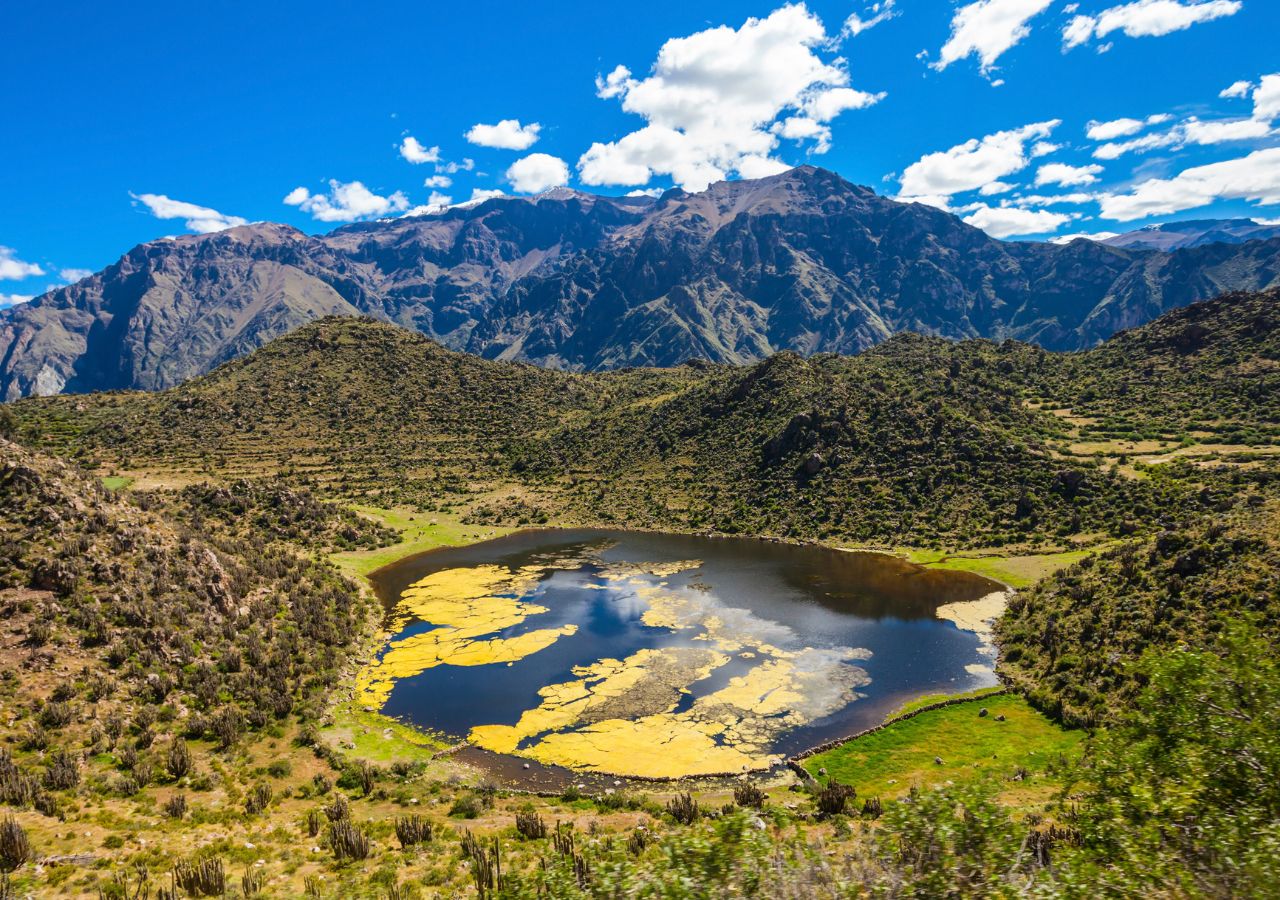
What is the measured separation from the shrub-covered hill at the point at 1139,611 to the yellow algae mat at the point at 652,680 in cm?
1319

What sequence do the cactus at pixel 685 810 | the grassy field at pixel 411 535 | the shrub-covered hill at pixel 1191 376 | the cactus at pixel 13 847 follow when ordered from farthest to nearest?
the shrub-covered hill at pixel 1191 376 < the grassy field at pixel 411 535 < the cactus at pixel 685 810 < the cactus at pixel 13 847

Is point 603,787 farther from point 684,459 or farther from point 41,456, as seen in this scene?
point 684,459

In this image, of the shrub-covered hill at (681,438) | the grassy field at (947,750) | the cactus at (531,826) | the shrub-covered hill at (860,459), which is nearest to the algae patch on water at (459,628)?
the cactus at (531,826)

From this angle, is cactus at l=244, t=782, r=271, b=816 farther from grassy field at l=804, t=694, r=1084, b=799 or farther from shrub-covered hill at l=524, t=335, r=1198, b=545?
shrub-covered hill at l=524, t=335, r=1198, b=545

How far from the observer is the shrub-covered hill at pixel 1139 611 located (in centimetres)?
3838

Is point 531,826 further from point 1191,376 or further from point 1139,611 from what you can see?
point 1191,376

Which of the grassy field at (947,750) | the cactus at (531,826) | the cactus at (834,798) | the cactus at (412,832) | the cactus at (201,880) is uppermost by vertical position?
the cactus at (201,880)

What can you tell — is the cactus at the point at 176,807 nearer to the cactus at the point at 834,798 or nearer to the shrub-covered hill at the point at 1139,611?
the cactus at the point at 834,798

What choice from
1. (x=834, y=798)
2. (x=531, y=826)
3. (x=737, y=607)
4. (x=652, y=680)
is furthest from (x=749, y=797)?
(x=737, y=607)

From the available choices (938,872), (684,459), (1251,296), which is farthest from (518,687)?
(1251,296)

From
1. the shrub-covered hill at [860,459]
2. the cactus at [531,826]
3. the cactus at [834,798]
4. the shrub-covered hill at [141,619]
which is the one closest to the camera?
the cactus at [531,826]

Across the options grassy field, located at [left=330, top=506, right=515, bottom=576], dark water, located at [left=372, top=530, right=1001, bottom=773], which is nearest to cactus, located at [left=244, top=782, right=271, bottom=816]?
dark water, located at [left=372, top=530, right=1001, bottom=773]

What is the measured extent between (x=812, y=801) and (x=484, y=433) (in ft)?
469

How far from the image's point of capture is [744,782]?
116 feet
